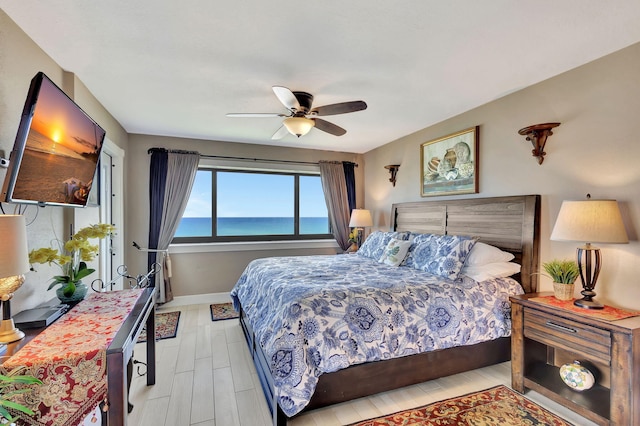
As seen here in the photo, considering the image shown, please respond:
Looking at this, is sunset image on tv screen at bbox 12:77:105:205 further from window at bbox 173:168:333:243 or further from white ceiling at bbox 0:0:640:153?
A: window at bbox 173:168:333:243

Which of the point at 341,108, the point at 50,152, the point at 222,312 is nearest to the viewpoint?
the point at 50,152

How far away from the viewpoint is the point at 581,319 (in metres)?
1.89

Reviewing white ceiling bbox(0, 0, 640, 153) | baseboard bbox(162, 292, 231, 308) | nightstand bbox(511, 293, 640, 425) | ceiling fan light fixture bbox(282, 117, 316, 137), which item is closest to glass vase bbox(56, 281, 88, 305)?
white ceiling bbox(0, 0, 640, 153)

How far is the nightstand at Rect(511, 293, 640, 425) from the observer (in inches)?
66.6

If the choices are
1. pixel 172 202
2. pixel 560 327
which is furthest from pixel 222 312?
pixel 560 327

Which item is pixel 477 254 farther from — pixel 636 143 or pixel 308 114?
pixel 308 114

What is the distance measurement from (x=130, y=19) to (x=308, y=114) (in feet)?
4.66

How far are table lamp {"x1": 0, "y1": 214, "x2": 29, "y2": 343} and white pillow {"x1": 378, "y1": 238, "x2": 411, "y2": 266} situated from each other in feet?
9.32

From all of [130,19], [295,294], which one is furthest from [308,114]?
[295,294]

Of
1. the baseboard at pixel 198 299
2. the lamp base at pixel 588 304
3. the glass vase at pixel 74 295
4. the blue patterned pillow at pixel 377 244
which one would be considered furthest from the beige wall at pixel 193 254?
the lamp base at pixel 588 304

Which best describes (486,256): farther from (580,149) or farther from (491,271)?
(580,149)

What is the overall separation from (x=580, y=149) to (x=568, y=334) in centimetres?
140

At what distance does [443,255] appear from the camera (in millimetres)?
2789

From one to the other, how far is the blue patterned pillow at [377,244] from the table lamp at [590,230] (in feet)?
5.63
